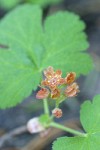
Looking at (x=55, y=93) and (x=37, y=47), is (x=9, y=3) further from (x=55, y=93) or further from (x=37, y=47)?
(x=55, y=93)

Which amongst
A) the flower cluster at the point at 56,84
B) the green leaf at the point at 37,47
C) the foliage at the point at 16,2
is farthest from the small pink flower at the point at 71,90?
the foliage at the point at 16,2

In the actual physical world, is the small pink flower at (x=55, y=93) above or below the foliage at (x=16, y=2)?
below

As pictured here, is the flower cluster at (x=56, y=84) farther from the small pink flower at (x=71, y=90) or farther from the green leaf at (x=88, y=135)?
the green leaf at (x=88, y=135)

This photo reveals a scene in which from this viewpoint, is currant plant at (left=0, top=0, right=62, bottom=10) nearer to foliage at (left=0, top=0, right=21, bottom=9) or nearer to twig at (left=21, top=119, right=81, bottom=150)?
foliage at (left=0, top=0, right=21, bottom=9)

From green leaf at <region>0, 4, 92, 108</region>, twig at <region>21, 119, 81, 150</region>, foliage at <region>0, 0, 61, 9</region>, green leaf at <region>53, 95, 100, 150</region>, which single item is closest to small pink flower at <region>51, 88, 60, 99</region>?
green leaf at <region>53, 95, 100, 150</region>

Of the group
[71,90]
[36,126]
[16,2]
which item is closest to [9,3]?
[16,2]

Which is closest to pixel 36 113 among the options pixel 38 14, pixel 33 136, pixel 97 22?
pixel 33 136

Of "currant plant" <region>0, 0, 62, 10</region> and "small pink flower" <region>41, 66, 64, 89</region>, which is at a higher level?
"currant plant" <region>0, 0, 62, 10</region>
